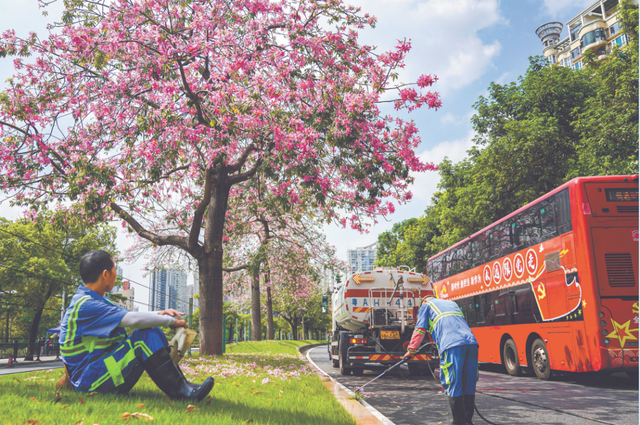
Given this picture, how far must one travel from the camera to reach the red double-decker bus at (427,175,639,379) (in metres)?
9.05

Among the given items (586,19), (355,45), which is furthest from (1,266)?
(586,19)

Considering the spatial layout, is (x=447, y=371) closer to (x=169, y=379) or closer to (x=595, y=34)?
(x=169, y=379)

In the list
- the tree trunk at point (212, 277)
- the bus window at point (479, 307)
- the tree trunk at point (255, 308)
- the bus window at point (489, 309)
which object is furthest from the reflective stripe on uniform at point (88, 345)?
the tree trunk at point (255, 308)

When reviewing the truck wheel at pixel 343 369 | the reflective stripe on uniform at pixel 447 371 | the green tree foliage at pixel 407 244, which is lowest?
the truck wheel at pixel 343 369

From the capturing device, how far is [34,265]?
31047 millimetres

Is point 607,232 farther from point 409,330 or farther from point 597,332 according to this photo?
point 409,330

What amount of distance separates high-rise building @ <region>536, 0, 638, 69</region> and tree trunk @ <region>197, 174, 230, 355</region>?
49970mm

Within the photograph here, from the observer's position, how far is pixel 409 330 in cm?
1283

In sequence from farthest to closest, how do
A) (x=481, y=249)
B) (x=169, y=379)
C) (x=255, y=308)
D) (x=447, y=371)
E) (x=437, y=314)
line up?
(x=255, y=308)
(x=481, y=249)
(x=437, y=314)
(x=447, y=371)
(x=169, y=379)

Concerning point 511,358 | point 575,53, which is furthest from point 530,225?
point 575,53

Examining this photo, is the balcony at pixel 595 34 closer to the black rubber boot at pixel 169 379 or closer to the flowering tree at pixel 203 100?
the flowering tree at pixel 203 100

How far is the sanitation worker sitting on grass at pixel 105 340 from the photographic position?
13.1ft

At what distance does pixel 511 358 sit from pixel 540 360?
1.60m

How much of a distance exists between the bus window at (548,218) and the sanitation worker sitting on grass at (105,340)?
359 inches
